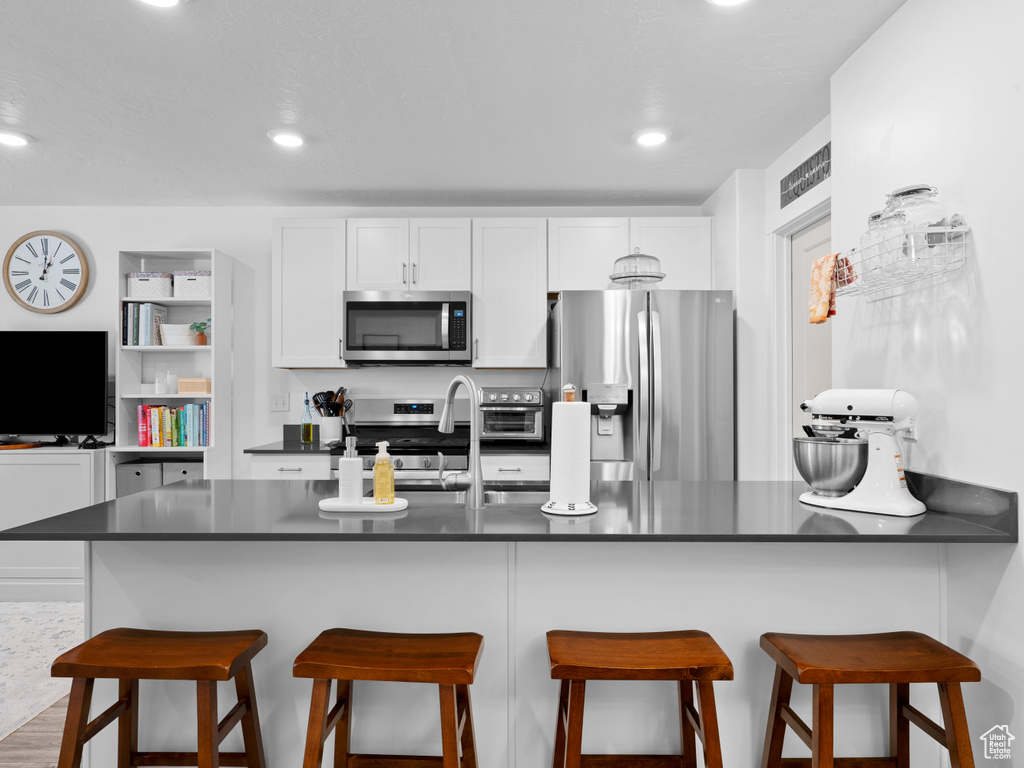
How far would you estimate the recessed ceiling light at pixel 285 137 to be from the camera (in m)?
2.99

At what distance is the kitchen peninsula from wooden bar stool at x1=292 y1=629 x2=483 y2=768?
0.42ft

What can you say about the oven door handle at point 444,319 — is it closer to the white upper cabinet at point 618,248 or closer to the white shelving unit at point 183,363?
the white upper cabinet at point 618,248

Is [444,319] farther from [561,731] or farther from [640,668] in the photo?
[640,668]

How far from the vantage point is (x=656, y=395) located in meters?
3.49

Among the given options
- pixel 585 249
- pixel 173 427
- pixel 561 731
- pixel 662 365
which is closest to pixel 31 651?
pixel 173 427

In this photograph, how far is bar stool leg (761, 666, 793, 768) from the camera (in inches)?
62.9

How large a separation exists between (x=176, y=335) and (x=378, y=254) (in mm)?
1345

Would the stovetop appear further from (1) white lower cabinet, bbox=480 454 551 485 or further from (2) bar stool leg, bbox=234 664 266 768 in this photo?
(2) bar stool leg, bbox=234 664 266 768

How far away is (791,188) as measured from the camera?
10.3 ft

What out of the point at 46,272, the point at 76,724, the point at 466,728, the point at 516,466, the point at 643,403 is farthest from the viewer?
the point at 46,272

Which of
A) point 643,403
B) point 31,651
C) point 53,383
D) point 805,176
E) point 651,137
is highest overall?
point 651,137

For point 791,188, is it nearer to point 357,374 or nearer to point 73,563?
point 357,374

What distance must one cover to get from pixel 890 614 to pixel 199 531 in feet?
→ 5.84

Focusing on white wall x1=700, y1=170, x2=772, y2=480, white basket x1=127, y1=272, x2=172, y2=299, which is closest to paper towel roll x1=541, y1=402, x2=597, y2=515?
white wall x1=700, y1=170, x2=772, y2=480
